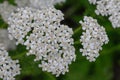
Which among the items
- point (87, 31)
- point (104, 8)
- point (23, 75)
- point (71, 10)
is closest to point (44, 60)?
point (87, 31)

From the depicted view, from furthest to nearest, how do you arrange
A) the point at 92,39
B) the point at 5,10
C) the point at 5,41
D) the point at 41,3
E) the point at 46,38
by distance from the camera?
the point at 5,41 < the point at 5,10 < the point at 41,3 < the point at 92,39 < the point at 46,38

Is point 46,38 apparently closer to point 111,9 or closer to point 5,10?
point 111,9

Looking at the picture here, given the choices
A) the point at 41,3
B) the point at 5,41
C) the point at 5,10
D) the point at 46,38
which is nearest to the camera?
the point at 46,38

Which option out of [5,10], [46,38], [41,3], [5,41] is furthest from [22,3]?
[46,38]

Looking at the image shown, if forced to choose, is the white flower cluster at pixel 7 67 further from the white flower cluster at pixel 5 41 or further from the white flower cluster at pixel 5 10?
the white flower cluster at pixel 5 41

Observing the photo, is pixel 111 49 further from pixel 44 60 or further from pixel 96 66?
pixel 44 60

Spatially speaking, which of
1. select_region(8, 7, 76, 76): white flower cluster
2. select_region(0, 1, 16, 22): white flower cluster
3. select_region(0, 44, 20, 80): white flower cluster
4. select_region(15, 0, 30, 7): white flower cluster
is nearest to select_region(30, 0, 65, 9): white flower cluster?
select_region(15, 0, 30, 7): white flower cluster

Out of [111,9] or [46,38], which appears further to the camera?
[111,9]

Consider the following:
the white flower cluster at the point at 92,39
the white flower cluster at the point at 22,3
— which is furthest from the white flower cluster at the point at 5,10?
the white flower cluster at the point at 92,39

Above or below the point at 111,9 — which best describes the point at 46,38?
below
